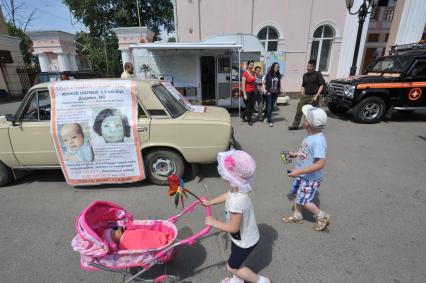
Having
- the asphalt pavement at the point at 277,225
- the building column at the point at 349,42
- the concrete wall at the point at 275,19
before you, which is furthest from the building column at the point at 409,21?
the asphalt pavement at the point at 277,225

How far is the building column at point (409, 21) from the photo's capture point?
11742 mm

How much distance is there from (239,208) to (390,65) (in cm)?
898

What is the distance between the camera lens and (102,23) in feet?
77.5

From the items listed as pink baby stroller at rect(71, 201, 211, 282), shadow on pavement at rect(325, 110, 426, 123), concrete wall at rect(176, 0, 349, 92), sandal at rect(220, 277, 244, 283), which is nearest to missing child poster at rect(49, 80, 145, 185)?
pink baby stroller at rect(71, 201, 211, 282)

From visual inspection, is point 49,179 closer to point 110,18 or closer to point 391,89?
point 391,89

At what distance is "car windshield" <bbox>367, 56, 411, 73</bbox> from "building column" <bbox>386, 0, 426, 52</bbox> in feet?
19.2

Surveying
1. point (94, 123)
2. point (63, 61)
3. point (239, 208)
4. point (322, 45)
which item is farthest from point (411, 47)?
Answer: point (63, 61)

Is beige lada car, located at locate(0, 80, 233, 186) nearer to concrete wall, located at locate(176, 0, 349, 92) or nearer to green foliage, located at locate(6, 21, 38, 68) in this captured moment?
concrete wall, located at locate(176, 0, 349, 92)

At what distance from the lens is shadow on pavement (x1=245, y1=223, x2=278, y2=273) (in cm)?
239

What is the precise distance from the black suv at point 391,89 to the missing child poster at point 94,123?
6.93 meters

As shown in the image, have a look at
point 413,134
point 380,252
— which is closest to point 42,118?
point 380,252

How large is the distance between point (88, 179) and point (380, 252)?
156 inches

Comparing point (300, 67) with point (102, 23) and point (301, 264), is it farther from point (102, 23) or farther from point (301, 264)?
point (102, 23)

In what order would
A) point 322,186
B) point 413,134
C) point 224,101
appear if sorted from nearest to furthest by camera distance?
point 322,186, point 413,134, point 224,101
